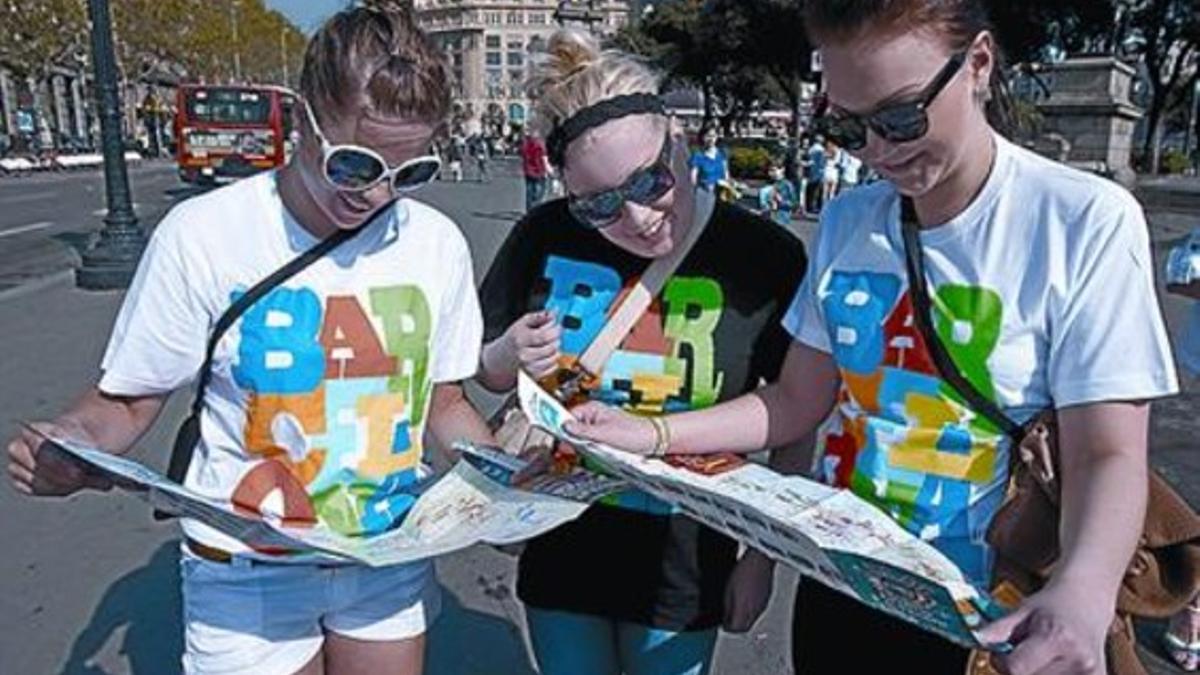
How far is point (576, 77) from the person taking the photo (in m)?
1.94

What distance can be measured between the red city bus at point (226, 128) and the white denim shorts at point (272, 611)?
2349 centimetres

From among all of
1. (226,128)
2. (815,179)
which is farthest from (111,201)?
(226,128)

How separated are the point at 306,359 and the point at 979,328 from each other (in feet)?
3.53

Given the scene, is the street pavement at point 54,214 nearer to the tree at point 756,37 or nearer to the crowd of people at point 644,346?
the crowd of people at point 644,346

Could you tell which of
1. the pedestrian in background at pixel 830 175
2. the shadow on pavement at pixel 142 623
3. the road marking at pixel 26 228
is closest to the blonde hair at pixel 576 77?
the shadow on pavement at pixel 142 623

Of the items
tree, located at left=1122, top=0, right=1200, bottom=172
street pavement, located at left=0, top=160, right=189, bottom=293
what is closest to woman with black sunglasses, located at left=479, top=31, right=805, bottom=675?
street pavement, located at left=0, top=160, right=189, bottom=293

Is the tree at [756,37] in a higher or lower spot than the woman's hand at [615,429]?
higher

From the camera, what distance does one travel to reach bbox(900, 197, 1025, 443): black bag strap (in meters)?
1.45

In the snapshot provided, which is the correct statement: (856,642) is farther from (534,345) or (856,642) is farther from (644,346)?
(534,345)

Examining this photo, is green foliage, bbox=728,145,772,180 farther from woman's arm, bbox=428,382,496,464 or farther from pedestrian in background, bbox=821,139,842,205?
woman's arm, bbox=428,382,496,464

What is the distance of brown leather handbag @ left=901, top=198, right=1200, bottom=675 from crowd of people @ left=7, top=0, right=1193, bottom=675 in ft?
0.05

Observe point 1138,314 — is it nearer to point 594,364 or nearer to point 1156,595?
point 1156,595

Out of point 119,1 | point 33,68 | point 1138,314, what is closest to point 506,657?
point 1138,314

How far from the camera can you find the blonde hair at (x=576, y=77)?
1904mm
